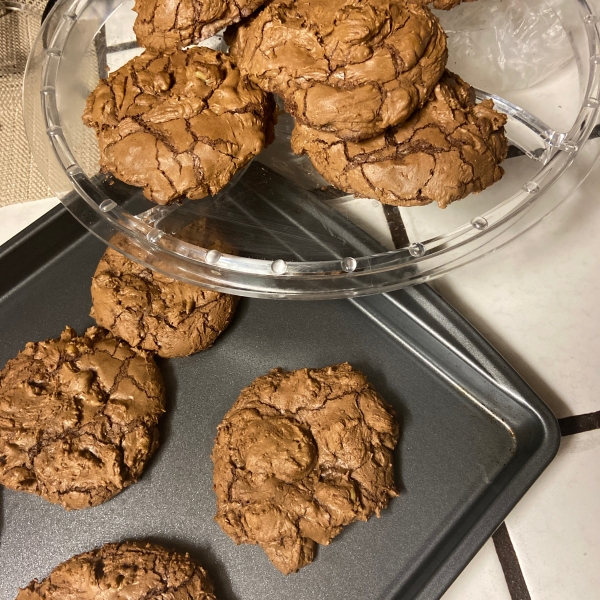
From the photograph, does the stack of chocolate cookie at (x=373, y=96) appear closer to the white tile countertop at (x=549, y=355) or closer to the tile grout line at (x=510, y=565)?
the white tile countertop at (x=549, y=355)

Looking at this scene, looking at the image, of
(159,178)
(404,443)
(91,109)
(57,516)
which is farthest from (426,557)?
Result: (91,109)

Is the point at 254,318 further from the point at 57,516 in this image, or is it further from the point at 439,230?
the point at 57,516

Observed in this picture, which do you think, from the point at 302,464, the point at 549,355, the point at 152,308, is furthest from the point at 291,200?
the point at 549,355

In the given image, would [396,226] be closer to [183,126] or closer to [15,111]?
[183,126]

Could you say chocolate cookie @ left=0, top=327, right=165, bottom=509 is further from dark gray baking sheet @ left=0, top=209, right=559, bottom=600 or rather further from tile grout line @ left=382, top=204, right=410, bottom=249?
tile grout line @ left=382, top=204, right=410, bottom=249

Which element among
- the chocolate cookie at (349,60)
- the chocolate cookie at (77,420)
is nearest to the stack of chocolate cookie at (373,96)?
the chocolate cookie at (349,60)
